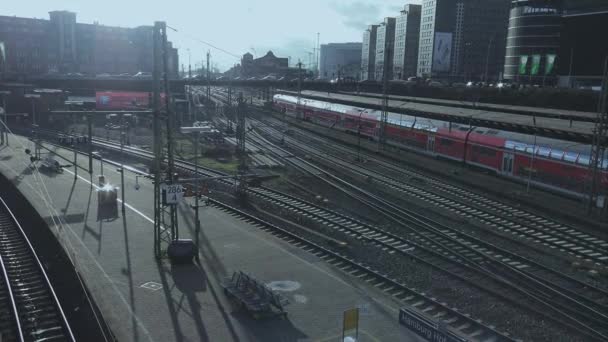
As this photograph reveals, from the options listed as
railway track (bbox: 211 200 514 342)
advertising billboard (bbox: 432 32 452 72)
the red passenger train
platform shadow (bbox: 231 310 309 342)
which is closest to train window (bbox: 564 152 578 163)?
the red passenger train

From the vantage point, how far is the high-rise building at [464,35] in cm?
12462

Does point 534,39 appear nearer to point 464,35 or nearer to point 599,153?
point 464,35

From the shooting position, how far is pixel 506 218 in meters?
21.3

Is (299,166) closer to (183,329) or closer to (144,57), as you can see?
(183,329)

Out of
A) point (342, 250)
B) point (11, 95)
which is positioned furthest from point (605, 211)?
point (11, 95)

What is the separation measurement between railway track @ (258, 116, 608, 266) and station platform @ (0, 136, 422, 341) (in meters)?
8.47

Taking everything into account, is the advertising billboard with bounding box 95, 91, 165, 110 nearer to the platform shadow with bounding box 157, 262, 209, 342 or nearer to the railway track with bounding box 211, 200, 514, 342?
the railway track with bounding box 211, 200, 514, 342

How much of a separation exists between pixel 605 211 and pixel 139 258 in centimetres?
1937

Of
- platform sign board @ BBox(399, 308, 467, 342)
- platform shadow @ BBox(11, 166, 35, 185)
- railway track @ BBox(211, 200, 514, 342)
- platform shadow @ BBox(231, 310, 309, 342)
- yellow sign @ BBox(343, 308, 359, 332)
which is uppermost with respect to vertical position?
platform sign board @ BBox(399, 308, 467, 342)

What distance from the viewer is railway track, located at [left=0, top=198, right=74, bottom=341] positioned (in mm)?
11664

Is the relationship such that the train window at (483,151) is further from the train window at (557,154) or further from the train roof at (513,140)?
the train window at (557,154)

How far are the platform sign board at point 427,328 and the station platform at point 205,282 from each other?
10.3ft

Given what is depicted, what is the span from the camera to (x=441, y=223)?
67.1 ft

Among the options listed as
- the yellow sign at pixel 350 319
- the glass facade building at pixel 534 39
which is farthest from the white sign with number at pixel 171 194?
the glass facade building at pixel 534 39
